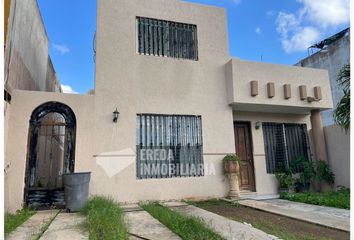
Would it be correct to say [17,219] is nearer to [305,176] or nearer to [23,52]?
[23,52]

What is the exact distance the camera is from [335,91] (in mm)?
15203

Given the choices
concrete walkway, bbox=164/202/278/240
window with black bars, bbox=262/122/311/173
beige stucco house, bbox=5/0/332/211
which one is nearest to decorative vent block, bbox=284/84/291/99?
beige stucco house, bbox=5/0/332/211

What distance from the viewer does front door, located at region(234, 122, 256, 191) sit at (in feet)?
27.8

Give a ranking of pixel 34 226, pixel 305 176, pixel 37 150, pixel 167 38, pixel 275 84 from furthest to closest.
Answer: pixel 305 176
pixel 275 84
pixel 167 38
pixel 37 150
pixel 34 226

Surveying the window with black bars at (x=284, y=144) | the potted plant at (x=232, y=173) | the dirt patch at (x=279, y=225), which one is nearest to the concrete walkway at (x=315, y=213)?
the dirt patch at (x=279, y=225)

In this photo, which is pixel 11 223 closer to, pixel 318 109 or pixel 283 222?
pixel 283 222

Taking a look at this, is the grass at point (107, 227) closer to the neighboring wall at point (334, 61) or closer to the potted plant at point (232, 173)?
the potted plant at point (232, 173)

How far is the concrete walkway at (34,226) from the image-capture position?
364 centimetres

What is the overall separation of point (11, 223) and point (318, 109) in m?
9.03

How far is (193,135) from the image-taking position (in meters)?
7.67

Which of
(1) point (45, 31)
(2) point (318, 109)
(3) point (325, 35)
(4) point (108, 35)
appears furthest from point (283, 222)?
(3) point (325, 35)

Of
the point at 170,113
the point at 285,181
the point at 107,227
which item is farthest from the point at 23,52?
the point at 285,181

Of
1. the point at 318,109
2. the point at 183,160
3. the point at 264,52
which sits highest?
the point at 264,52

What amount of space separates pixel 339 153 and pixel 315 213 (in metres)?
4.11
